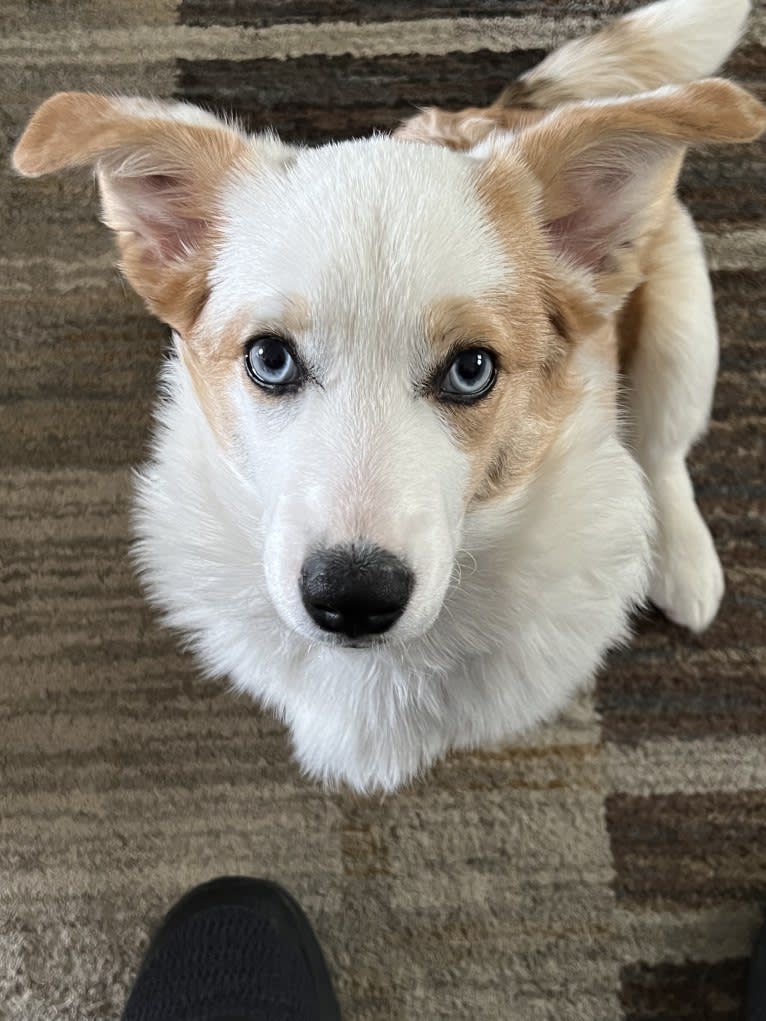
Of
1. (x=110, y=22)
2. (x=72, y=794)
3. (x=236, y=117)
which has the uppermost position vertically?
(x=110, y=22)

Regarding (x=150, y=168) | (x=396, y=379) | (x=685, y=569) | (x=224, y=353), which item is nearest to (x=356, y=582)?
(x=396, y=379)

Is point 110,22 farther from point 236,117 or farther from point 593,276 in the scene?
point 593,276

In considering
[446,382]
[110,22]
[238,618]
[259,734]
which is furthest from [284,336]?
[110,22]

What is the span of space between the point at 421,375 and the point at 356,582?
0.26m

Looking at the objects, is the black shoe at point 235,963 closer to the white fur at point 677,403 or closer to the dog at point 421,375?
the dog at point 421,375

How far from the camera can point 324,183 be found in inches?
42.1

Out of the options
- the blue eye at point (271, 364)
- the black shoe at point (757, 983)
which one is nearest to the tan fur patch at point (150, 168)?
the blue eye at point (271, 364)

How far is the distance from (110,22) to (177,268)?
1276 mm

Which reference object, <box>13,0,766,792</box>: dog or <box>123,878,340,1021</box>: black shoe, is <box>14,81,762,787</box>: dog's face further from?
<box>123,878,340,1021</box>: black shoe

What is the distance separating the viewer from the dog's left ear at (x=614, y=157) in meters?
0.97

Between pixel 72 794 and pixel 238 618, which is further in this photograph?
pixel 72 794

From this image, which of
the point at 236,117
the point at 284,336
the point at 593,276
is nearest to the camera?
the point at 284,336

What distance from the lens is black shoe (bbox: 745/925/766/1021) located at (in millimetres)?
1513

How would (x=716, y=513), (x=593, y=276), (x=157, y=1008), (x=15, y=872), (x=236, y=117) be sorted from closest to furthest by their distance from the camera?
(x=593, y=276)
(x=157, y=1008)
(x=15, y=872)
(x=716, y=513)
(x=236, y=117)
